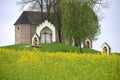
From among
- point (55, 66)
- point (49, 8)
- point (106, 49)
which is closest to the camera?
point (55, 66)

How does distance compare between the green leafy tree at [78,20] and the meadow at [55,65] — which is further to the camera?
the green leafy tree at [78,20]

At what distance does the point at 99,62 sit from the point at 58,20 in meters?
2.49

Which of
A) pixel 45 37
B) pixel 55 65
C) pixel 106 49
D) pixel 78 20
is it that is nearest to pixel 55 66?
pixel 55 65

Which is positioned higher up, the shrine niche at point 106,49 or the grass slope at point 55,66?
the shrine niche at point 106,49

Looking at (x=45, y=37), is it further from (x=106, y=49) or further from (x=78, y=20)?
(x=106, y=49)

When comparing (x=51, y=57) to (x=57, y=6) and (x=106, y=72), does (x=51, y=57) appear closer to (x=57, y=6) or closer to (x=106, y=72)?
(x=106, y=72)

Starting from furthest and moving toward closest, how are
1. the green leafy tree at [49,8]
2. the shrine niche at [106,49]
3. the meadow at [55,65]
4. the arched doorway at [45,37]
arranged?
the arched doorway at [45,37]
the green leafy tree at [49,8]
the shrine niche at [106,49]
the meadow at [55,65]

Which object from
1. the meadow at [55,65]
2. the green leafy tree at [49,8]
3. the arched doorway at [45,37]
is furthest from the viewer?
the arched doorway at [45,37]

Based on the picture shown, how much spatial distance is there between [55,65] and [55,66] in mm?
20

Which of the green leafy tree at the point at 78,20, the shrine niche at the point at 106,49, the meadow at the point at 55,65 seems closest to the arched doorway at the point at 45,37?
the green leafy tree at the point at 78,20

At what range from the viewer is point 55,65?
22.9 ft

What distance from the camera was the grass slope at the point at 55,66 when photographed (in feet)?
22.1

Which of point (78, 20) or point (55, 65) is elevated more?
point (78, 20)

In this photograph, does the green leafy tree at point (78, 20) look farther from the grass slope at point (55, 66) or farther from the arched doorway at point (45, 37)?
the grass slope at point (55, 66)
